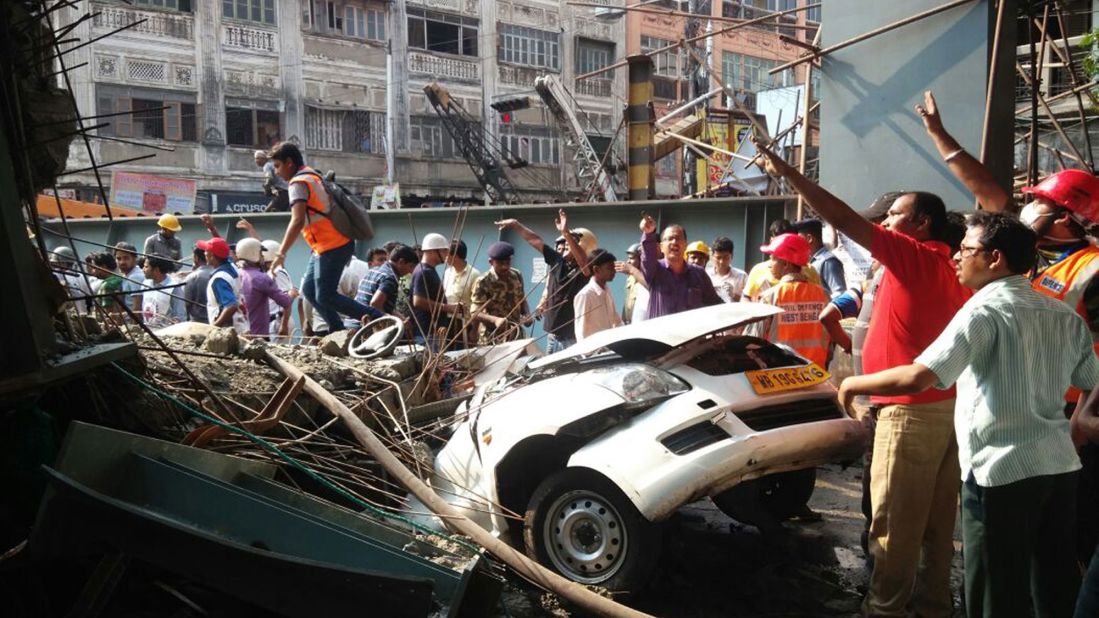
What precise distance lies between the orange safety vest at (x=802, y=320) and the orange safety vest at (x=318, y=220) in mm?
3753

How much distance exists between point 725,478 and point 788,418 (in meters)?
0.62

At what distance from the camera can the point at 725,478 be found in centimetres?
439

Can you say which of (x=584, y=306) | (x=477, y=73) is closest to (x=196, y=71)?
(x=477, y=73)

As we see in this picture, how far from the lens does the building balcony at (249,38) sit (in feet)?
106

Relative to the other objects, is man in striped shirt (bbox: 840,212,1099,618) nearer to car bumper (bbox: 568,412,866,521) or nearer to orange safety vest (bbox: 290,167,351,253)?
car bumper (bbox: 568,412,866,521)

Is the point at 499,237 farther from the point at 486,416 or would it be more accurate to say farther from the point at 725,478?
the point at 725,478

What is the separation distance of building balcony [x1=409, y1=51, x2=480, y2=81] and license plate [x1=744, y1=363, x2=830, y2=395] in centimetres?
3322

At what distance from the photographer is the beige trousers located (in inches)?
158

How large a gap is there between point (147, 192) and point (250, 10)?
9.24 metres

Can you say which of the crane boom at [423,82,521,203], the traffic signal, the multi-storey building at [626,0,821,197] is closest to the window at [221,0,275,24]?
the crane boom at [423,82,521,203]

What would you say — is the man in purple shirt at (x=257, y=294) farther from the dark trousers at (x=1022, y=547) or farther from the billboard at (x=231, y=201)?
the billboard at (x=231, y=201)

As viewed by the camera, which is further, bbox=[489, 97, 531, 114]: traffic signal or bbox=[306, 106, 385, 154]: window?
bbox=[306, 106, 385, 154]: window

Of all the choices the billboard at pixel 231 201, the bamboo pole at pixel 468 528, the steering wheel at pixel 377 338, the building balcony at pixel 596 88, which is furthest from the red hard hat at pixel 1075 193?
the building balcony at pixel 596 88

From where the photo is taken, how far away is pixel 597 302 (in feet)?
25.3
